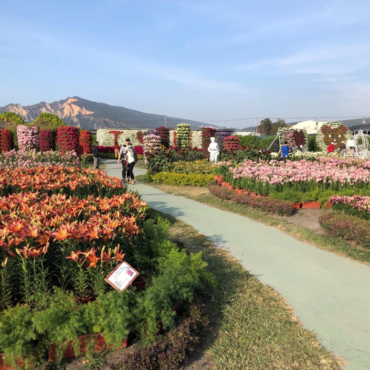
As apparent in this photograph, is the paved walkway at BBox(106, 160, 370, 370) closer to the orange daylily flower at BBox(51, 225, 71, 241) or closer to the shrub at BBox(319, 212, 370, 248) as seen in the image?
the shrub at BBox(319, 212, 370, 248)

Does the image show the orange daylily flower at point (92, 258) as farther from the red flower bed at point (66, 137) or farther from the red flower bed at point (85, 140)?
the red flower bed at point (85, 140)

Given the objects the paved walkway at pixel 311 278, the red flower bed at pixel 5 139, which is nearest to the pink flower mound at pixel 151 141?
the red flower bed at pixel 5 139

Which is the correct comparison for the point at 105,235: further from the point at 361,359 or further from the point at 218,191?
the point at 218,191

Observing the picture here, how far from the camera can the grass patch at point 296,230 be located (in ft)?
15.3

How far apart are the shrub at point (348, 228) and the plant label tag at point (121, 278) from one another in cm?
369

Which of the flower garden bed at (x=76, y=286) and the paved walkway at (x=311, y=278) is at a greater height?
the flower garden bed at (x=76, y=286)

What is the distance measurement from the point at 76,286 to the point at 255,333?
1.55 m

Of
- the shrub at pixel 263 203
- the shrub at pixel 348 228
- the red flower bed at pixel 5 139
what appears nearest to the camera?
the shrub at pixel 348 228

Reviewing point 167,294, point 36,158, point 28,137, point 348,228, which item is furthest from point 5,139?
point 167,294

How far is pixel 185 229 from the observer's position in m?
5.88

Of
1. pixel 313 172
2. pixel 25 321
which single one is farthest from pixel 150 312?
pixel 313 172

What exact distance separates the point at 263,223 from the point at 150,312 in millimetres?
4211

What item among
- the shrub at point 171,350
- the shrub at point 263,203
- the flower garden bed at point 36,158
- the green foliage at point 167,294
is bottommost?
the shrub at point 171,350

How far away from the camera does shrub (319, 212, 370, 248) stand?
481 cm
